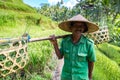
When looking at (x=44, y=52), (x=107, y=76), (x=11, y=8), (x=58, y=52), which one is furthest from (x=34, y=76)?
(x=11, y=8)

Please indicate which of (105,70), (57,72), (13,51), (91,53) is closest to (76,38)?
(91,53)

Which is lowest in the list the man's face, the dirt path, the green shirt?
the dirt path

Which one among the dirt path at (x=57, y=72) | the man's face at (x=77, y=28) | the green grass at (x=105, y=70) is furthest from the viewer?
the green grass at (x=105, y=70)

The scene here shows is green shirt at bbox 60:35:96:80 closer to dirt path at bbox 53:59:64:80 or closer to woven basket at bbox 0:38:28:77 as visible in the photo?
woven basket at bbox 0:38:28:77

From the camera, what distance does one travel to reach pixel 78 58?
343cm

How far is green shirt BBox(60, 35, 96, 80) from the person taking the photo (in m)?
3.43

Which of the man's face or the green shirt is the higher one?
the man's face

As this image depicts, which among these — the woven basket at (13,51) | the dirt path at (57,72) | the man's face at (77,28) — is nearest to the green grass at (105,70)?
the dirt path at (57,72)

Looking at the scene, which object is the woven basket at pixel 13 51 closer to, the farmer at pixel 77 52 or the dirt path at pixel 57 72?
the farmer at pixel 77 52

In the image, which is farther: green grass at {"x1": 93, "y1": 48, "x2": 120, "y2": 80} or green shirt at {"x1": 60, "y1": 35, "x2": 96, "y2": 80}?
green grass at {"x1": 93, "y1": 48, "x2": 120, "y2": 80}

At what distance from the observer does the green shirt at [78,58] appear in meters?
3.43

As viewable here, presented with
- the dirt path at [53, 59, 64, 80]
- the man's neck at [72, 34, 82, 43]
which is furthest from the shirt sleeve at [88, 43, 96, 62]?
the dirt path at [53, 59, 64, 80]

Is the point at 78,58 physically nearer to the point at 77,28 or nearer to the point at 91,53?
the point at 91,53

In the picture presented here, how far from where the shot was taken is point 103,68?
738 centimetres
